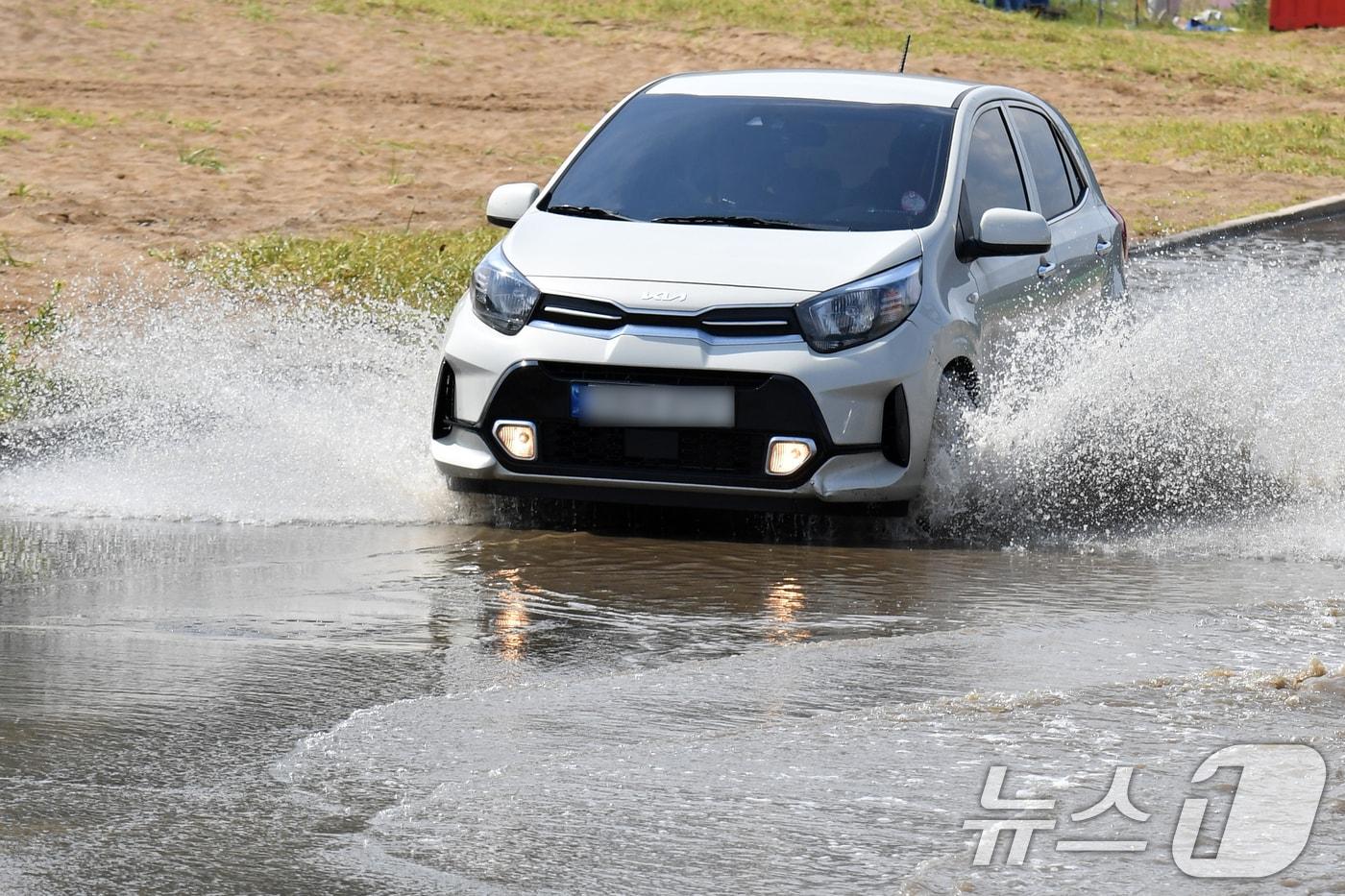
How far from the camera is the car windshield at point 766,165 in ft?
24.9

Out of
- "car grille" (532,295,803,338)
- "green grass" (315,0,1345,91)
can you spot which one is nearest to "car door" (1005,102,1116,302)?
"car grille" (532,295,803,338)

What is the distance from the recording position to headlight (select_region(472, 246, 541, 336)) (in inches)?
277

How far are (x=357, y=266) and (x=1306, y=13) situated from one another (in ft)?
127

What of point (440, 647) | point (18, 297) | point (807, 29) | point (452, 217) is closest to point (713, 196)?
point (440, 647)

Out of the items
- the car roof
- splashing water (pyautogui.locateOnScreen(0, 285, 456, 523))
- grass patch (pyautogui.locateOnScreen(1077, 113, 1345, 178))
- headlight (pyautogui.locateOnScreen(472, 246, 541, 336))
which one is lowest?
grass patch (pyautogui.locateOnScreen(1077, 113, 1345, 178))

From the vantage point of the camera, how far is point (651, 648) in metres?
5.51

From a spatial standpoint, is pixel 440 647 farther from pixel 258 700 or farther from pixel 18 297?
pixel 18 297

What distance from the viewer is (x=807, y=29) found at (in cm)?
3747

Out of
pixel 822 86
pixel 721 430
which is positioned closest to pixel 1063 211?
pixel 822 86

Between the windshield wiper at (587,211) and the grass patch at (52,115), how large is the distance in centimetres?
1354

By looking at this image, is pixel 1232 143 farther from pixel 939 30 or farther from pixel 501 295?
pixel 501 295

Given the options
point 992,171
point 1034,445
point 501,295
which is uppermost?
point 992,171

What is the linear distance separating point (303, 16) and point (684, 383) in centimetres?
2823

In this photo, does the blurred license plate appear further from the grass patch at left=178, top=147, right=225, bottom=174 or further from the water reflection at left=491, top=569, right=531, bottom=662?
the grass patch at left=178, top=147, right=225, bottom=174
